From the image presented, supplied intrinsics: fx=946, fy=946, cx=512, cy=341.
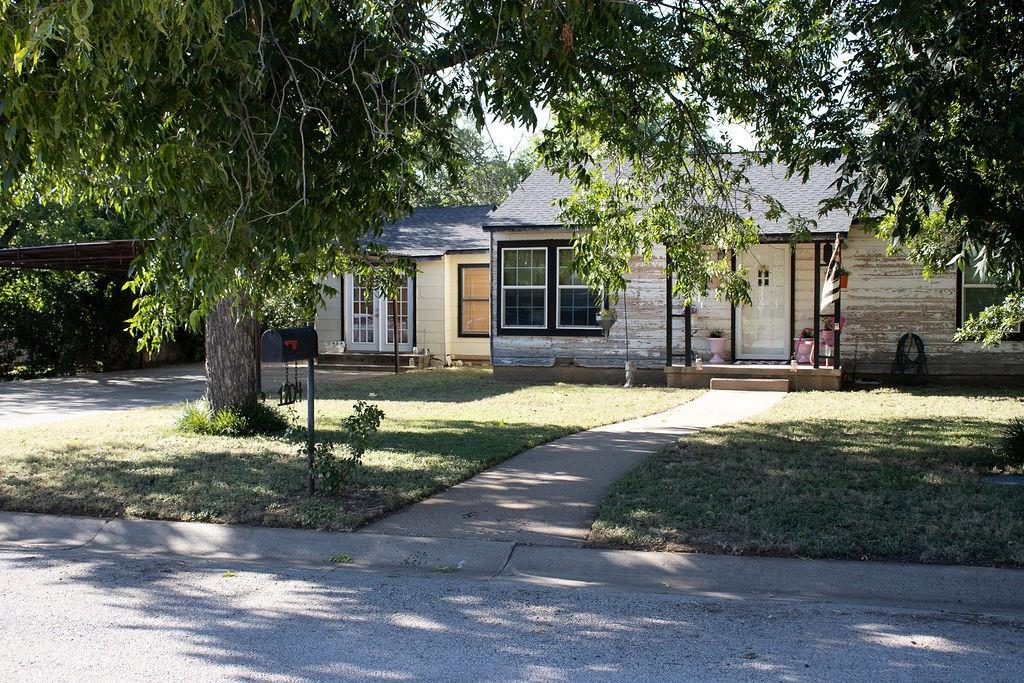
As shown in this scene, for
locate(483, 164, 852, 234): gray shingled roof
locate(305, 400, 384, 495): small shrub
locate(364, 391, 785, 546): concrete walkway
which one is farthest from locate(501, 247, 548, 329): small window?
locate(305, 400, 384, 495): small shrub

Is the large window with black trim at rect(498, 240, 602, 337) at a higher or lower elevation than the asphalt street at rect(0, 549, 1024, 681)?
higher

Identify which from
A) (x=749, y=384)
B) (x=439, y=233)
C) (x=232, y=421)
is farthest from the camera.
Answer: (x=439, y=233)

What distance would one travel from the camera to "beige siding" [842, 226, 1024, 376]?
1817 centimetres

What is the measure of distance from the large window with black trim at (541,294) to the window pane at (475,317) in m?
3.02

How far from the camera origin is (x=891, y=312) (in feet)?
60.7

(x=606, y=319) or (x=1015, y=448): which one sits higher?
(x=606, y=319)

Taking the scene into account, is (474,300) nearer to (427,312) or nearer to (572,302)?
(427,312)

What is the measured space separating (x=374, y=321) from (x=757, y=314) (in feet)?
31.8

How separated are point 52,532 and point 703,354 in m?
14.4

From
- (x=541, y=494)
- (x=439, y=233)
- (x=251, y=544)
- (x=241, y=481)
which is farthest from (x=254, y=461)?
(x=439, y=233)

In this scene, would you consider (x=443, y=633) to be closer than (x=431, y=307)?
Yes

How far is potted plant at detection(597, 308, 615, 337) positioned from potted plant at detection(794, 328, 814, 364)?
12.3 ft

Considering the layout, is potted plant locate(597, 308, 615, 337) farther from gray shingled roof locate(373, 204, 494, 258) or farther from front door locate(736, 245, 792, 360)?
gray shingled roof locate(373, 204, 494, 258)

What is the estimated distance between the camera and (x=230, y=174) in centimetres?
734
